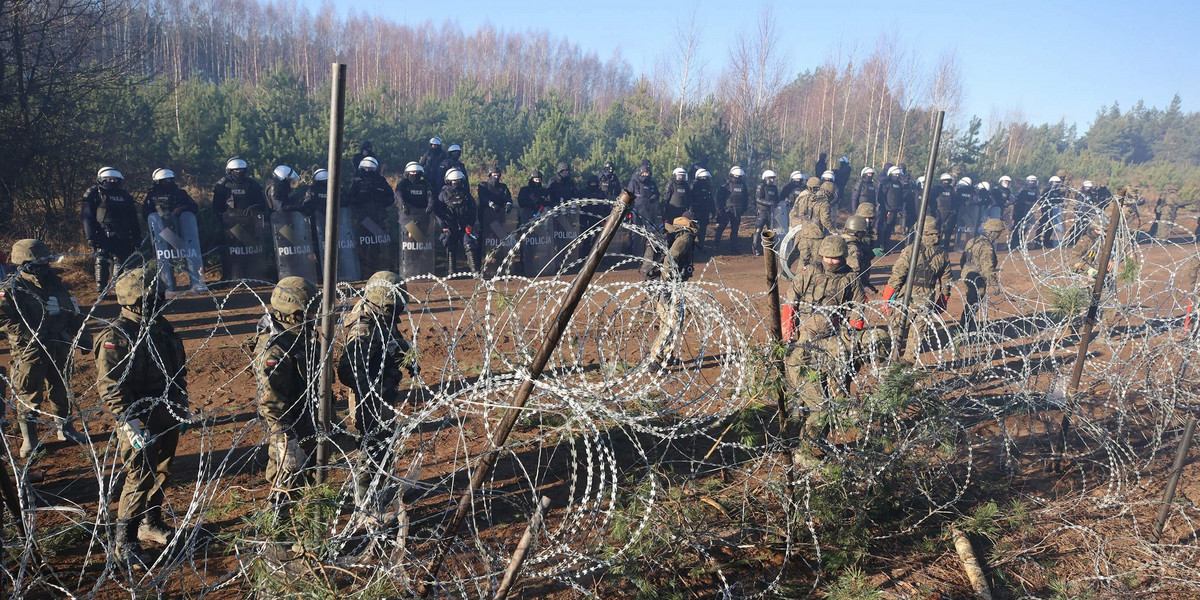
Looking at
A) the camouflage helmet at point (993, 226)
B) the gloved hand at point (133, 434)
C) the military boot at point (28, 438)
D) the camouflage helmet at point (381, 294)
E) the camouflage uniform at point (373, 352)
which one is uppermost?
the camouflage helmet at point (993, 226)

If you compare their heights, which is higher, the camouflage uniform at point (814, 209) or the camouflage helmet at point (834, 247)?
the camouflage uniform at point (814, 209)

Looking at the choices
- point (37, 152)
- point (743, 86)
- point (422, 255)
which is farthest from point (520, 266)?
point (743, 86)

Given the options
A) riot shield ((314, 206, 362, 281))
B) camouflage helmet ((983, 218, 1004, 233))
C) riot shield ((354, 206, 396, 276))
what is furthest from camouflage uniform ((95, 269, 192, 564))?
camouflage helmet ((983, 218, 1004, 233))

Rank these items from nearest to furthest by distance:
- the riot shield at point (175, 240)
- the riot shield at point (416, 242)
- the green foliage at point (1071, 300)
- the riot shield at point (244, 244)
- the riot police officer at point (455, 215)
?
the green foliage at point (1071, 300) < the riot shield at point (175, 240) < the riot shield at point (244, 244) < the riot shield at point (416, 242) < the riot police officer at point (455, 215)

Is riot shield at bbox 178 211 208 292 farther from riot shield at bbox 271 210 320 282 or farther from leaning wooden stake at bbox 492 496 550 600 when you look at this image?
leaning wooden stake at bbox 492 496 550 600

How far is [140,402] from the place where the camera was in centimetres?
430

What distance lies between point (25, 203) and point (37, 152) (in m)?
0.86

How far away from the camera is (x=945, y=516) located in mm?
5402

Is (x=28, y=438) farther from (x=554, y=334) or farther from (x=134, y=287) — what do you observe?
(x=554, y=334)

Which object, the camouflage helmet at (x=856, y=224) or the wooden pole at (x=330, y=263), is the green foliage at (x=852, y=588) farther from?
the camouflage helmet at (x=856, y=224)

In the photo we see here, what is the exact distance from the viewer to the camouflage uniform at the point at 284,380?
4461 mm

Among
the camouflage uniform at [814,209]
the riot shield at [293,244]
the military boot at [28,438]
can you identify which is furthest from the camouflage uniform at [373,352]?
the camouflage uniform at [814,209]

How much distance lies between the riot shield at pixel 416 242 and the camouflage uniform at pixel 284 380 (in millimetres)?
6779

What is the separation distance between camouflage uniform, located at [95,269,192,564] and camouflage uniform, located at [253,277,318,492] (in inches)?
18.8
